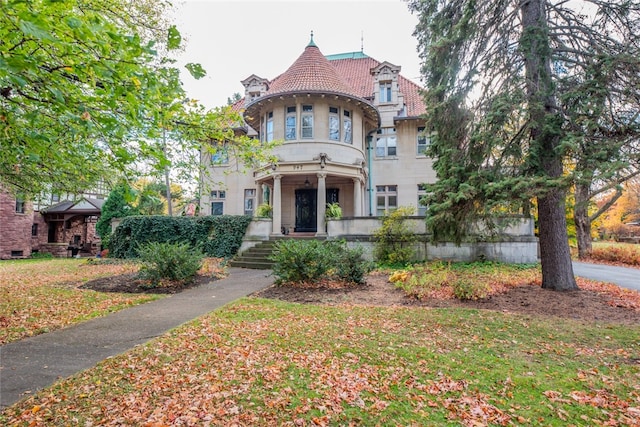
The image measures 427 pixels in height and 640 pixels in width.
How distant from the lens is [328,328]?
5.17 meters

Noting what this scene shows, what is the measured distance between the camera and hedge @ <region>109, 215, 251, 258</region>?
49.2 feet

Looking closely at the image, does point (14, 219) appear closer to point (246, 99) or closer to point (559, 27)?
point (246, 99)

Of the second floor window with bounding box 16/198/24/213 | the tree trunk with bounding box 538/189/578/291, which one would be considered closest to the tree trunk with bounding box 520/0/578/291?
the tree trunk with bounding box 538/189/578/291

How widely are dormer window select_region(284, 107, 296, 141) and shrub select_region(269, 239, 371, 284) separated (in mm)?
8270

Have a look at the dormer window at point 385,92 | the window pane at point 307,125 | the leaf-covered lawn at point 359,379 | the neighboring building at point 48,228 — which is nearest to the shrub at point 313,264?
the leaf-covered lawn at point 359,379

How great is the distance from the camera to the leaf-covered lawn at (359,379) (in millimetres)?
2783

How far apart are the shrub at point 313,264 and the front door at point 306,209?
31.1ft

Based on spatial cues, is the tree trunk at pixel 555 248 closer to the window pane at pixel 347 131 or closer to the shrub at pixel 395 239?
the shrub at pixel 395 239

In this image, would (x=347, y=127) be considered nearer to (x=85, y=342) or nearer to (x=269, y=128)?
(x=269, y=128)

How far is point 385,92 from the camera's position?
1955 centimetres

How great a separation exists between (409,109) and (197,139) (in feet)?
55.5

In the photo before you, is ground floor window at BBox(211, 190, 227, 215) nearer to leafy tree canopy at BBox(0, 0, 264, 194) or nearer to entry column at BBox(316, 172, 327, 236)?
entry column at BBox(316, 172, 327, 236)

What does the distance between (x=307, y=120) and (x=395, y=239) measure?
7.20 m

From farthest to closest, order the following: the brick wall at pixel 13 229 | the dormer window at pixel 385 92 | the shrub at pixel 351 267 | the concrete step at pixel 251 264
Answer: the brick wall at pixel 13 229, the dormer window at pixel 385 92, the concrete step at pixel 251 264, the shrub at pixel 351 267
